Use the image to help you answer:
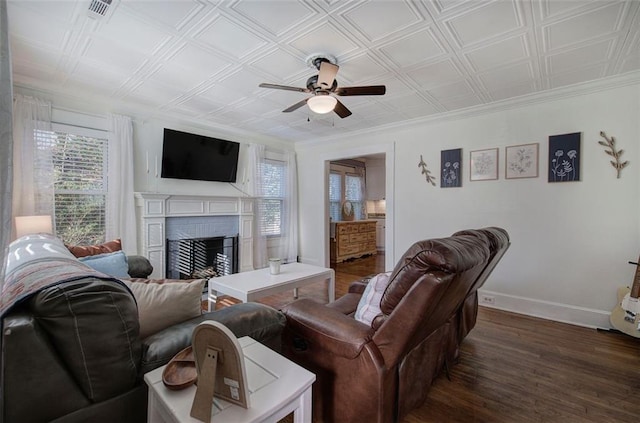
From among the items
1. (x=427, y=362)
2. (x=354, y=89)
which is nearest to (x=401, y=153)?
(x=354, y=89)

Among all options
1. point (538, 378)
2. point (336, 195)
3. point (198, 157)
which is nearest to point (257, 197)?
point (198, 157)

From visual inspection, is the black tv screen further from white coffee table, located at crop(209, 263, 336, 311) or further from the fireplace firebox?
white coffee table, located at crop(209, 263, 336, 311)

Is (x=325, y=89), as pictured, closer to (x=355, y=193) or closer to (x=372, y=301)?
(x=372, y=301)

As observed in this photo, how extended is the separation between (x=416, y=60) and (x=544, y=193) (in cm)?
215

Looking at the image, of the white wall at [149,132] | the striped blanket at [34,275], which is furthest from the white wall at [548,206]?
the striped blanket at [34,275]

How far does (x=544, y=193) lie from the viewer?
3201 millimetres

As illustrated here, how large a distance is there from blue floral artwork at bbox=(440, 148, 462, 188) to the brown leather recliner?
231 centimetres

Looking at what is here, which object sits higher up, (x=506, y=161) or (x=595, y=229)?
(x=506, y=161)

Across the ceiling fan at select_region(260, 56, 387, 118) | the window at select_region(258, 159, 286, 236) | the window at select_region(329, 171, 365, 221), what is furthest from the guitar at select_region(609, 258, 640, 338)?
the window at select_region(329, 171, 365, 221)

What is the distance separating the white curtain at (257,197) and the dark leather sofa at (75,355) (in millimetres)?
3837

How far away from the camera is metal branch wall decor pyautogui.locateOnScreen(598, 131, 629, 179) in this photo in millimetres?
2791

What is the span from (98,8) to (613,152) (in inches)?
182

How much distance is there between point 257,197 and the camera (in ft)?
16.2

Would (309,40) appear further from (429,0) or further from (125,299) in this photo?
(125,299)
